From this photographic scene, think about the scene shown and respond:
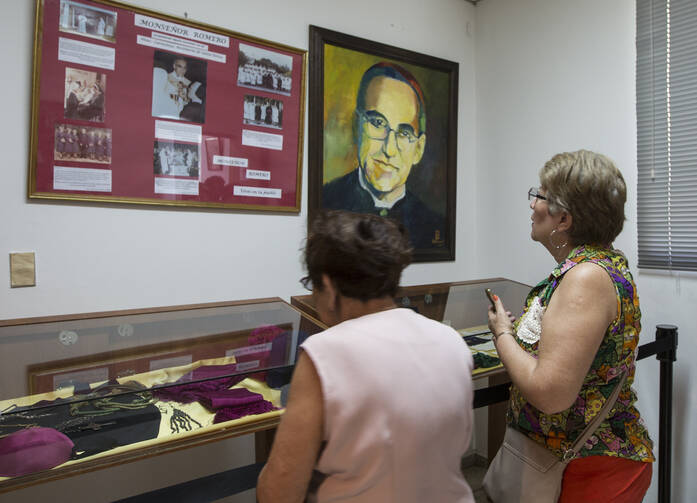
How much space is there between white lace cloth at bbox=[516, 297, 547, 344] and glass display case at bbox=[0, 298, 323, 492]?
67 cm

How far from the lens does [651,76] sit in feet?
7.63

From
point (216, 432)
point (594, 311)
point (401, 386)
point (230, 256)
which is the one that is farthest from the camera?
point (230, 256)

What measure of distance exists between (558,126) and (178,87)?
205 centimetres

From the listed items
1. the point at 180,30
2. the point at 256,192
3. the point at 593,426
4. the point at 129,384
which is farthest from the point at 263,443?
the point at 180,30

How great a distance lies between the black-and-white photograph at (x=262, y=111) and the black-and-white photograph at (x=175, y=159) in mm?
312

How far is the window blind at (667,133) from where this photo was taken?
2.20 m

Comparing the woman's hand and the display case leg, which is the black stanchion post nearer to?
the woman's hand

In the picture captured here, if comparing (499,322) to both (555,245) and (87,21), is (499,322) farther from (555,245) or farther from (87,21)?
(87,21)

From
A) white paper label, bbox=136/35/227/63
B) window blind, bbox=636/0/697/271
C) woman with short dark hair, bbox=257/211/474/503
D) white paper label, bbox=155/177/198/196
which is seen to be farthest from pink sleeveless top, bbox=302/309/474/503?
window blind, bbox=636/0/697/271

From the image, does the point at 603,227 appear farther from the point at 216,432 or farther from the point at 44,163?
the point at 44,163

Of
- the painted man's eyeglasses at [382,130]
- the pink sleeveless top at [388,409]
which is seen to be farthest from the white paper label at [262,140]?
the pink sleeveless top at [388,409]

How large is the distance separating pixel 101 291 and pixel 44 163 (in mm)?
550

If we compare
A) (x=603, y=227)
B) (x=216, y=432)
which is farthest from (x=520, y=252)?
(x=216, y=432)

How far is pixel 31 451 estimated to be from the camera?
1.08 meters
